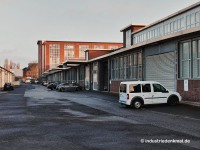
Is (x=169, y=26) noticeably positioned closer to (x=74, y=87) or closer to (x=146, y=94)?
(x=74, y=87)

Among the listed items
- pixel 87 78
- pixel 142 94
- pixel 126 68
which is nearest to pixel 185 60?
pixel 142 94

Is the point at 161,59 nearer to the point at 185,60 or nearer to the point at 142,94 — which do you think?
the point at 185,60

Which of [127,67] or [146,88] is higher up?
[127,67]

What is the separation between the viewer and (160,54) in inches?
1020

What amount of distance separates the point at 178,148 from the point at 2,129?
249 inches

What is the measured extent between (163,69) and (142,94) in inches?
306

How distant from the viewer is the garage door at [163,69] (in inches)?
936

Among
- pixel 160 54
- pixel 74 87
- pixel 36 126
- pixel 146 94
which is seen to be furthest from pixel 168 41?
pixel 74 87

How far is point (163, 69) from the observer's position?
25.3 m

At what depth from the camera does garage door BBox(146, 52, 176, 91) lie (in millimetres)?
23781

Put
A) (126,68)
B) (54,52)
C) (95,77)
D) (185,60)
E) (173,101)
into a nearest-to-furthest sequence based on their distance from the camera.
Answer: (173,101) → (185,60) → (126,68) → (95,77) → (54,52)

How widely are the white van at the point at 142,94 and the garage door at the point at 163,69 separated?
498 centimetres

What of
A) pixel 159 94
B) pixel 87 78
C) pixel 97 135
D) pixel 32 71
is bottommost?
pixel 97 135

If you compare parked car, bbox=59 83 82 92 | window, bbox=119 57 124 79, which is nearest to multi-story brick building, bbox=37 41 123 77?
parked car, bbox=59 83 82 92
